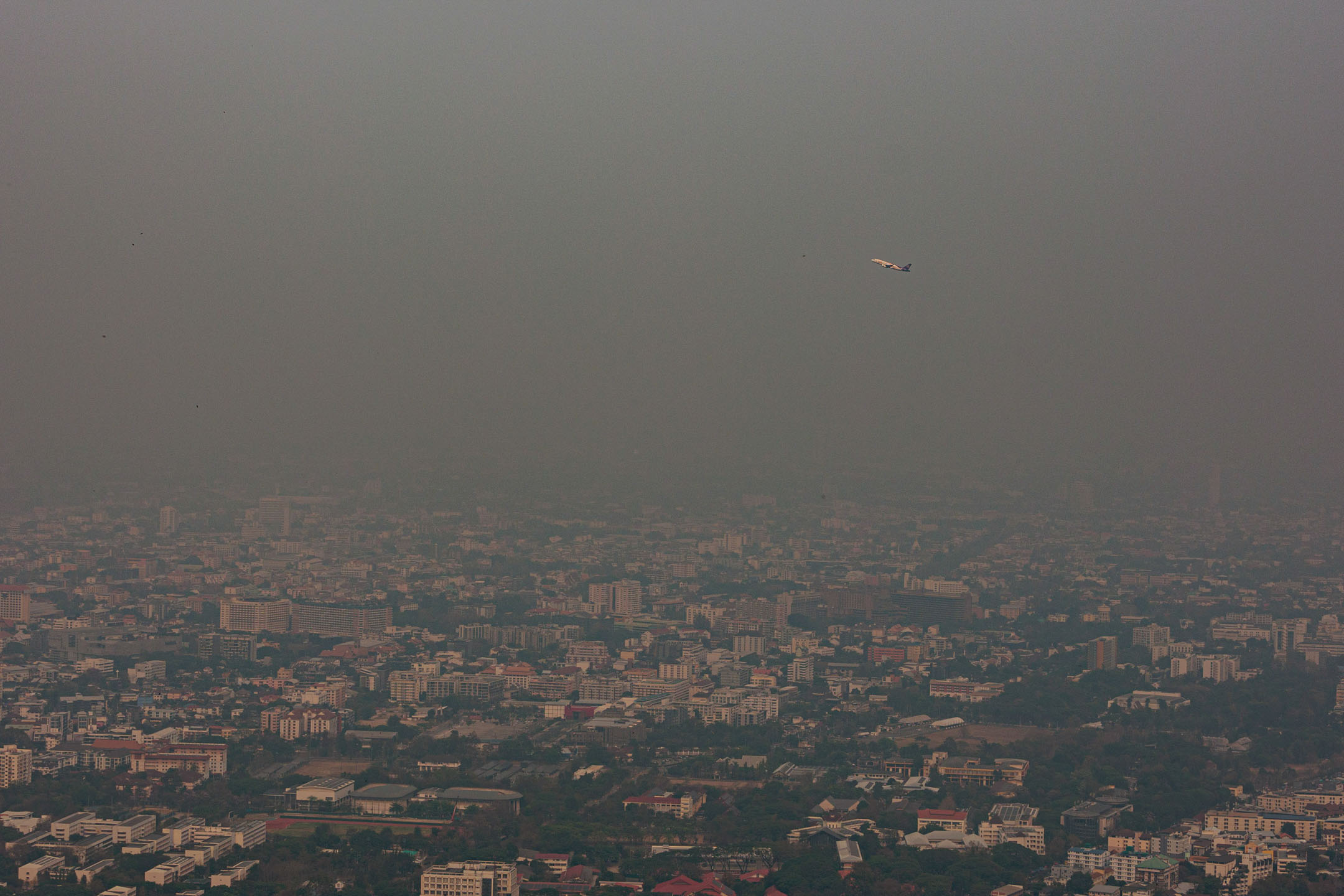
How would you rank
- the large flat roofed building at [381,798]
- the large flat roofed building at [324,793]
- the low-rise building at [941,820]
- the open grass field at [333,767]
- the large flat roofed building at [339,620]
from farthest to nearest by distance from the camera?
1. the large flat roofed building at [339,620]
2. the open grass field at [333,767]
3. the large flat roofed building at [324,793]
4. the large flat roofed building at [381,798]
5. the low-rise building at [941,820]

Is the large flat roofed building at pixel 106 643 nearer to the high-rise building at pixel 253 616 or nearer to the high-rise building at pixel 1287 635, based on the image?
the high-rise building at pixel 253 616

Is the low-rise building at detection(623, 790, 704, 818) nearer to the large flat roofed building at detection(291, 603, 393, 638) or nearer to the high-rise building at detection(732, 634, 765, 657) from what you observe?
the high-rise building at detection(732, 634, 765, 657)

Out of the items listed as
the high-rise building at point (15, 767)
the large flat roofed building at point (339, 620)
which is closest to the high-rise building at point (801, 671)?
the large flat roofed building at point (339, 620)

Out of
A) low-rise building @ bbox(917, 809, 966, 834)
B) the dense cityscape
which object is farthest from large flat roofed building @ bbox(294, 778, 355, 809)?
low-rise building @ bbox(917, 809, 966, 834)

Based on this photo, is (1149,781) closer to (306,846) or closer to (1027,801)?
(1027,801)

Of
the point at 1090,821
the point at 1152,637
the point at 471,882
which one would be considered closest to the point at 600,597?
the point at 1152,637

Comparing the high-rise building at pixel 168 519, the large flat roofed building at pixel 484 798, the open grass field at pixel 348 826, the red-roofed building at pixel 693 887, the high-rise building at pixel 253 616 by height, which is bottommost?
the open grass field at pixel 348 826

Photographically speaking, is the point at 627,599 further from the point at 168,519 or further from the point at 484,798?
the point at 484,798
